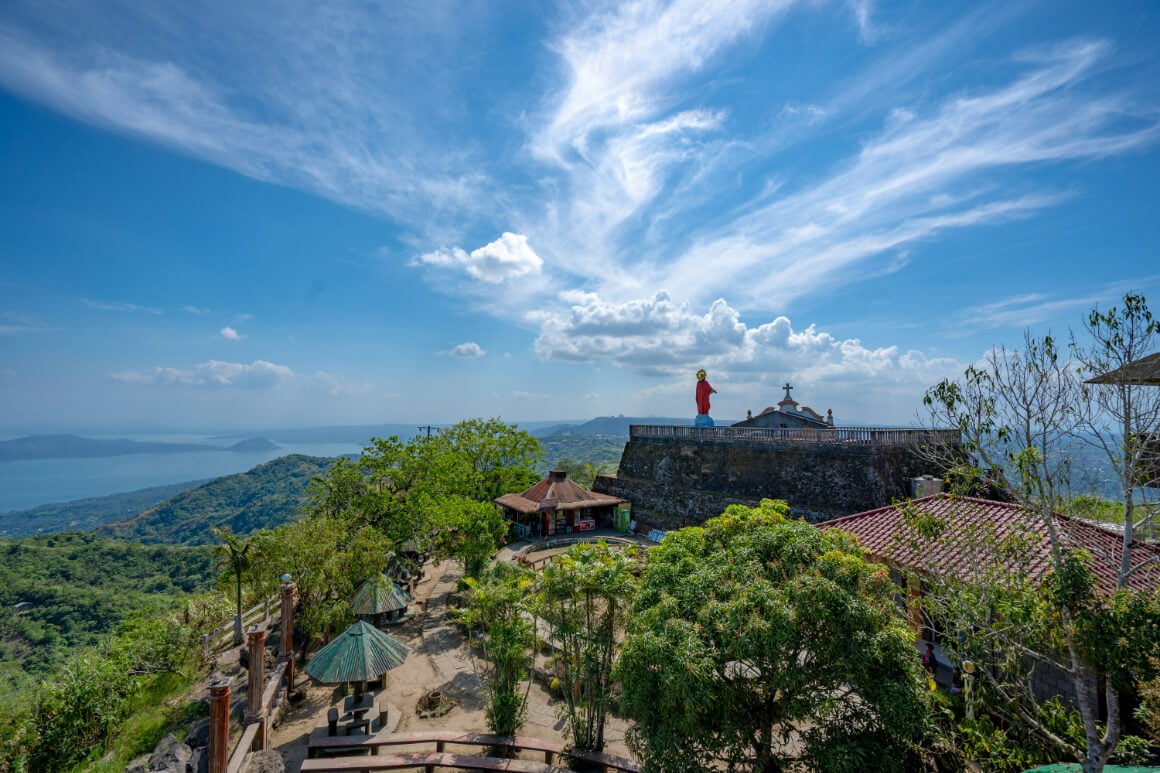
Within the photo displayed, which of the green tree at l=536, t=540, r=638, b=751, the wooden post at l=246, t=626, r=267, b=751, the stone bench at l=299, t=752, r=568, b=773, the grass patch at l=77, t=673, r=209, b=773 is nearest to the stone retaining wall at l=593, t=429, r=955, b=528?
the green tree at l=536, t=540, r=638, b=751

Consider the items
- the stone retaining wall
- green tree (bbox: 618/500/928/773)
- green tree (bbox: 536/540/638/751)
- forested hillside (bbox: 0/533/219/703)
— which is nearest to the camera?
green tree (bbox: 618/500/928/773)

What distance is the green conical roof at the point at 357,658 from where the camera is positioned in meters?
9.19

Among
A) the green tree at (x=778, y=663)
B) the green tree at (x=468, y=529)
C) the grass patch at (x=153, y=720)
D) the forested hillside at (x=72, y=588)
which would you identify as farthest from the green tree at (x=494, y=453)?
the green tree at (x=778, y=663)

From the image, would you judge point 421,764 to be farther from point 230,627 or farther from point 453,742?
point 230,627

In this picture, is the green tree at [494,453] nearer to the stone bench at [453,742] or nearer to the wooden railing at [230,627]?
the wooden railing at [230,627]

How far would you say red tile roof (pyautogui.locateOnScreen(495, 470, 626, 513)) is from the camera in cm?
2373

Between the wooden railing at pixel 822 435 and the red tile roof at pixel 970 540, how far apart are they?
814cm

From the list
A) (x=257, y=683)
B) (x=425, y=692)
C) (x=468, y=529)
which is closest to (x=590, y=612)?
(x=425, y=692)

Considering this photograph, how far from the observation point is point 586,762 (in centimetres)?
847

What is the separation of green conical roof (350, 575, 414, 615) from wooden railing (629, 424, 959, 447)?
1727 cm

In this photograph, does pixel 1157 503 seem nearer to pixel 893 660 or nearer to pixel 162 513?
pixel 893 660

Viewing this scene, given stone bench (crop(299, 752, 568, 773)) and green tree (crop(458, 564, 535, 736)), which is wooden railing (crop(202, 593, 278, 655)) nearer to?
stone bench (crop(299, 752, 568, 773))

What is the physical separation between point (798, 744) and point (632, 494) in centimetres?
1857

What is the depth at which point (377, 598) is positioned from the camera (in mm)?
13031
